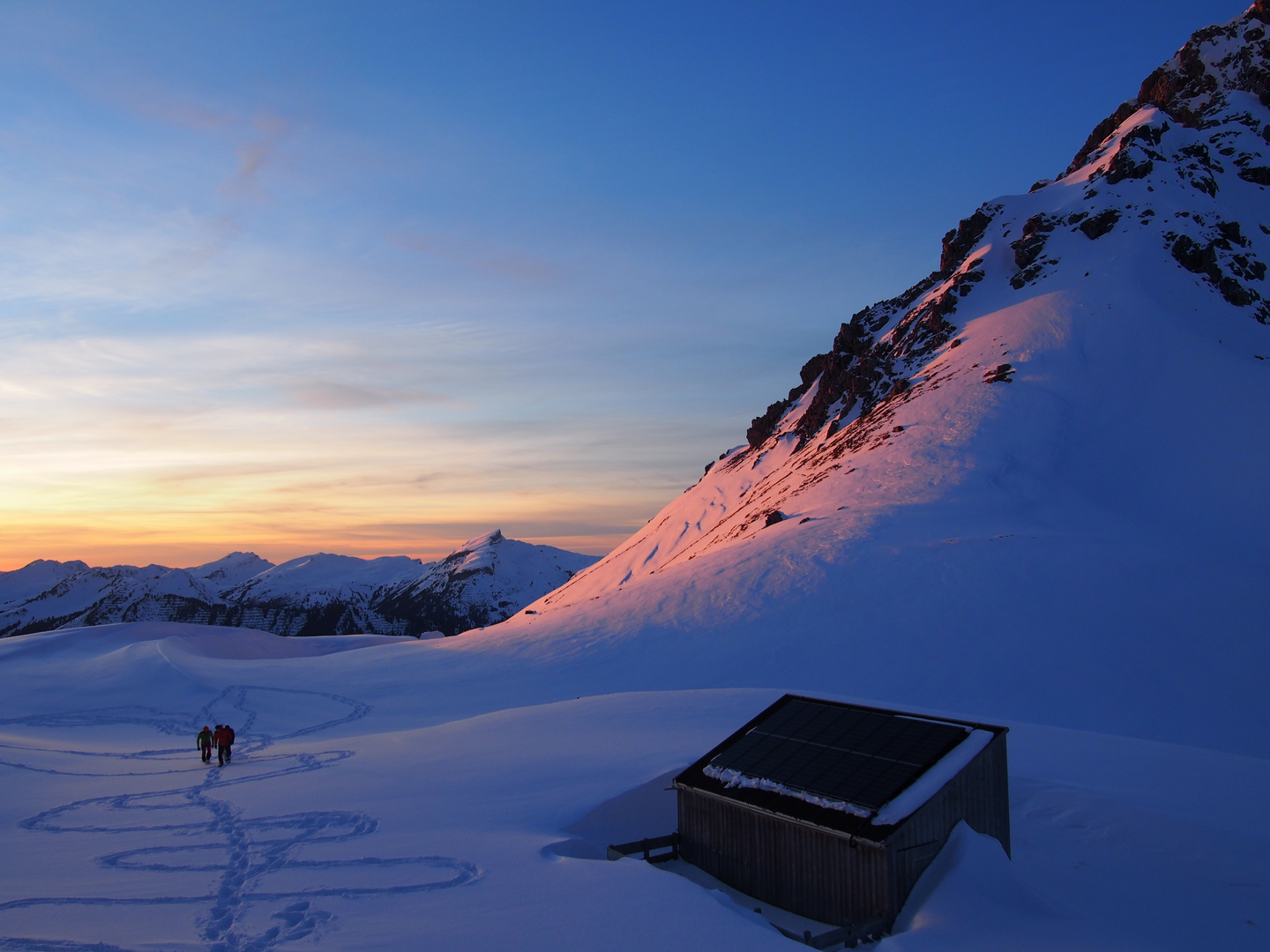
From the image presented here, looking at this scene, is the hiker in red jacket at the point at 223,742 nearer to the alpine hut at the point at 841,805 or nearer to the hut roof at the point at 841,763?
the alpine hut at the point at 841,805

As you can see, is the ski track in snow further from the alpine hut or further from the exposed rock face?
the exposed rock face

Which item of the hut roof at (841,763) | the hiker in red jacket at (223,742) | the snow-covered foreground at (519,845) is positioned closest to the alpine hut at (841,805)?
the hut roof at (841,763)

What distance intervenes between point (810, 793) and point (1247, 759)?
A: 1158 centimetres

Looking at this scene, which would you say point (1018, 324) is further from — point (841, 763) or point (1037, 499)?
point (841, 763)

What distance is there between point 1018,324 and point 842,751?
53655 millimetres

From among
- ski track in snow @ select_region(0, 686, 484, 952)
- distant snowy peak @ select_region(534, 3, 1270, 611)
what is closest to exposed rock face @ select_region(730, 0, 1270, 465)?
distant snowy peak @ select_region(534, 3, 1270, 611)

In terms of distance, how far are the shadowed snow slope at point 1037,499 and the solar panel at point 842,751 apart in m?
13.9

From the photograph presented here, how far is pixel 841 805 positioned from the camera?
955cm

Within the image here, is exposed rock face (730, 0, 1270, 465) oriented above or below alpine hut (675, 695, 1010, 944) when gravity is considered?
above

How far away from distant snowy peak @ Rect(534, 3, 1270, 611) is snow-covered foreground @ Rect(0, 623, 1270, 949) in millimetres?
21157

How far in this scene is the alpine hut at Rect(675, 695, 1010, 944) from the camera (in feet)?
30.1

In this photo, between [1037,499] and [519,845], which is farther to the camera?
[1037,499]

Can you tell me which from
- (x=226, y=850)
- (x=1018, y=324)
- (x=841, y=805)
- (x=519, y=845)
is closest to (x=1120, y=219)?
(x=1018, y=324)

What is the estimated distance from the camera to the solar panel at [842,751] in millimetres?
9820
